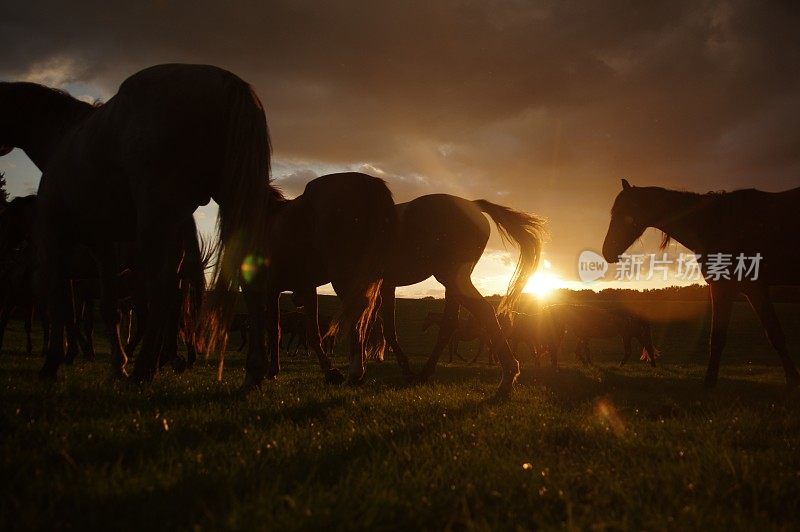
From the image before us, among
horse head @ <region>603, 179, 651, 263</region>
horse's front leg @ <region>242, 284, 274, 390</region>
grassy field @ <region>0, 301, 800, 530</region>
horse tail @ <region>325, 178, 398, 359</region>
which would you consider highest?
horse head @ <region>603, 179, 651, 263</region>

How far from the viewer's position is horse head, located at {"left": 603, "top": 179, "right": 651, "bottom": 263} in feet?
31.7

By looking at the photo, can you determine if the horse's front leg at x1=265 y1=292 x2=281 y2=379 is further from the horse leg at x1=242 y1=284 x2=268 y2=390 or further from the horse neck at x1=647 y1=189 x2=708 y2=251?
the horse neck at x1=647 y1=189 x2=708 y2=251

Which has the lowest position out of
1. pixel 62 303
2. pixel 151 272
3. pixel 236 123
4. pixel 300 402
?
pixel 300 402

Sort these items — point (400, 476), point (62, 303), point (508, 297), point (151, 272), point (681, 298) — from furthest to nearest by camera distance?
point (681, 298) < point (508, 297) < point (62, 303) < point (151, 272) < point (400, 476)

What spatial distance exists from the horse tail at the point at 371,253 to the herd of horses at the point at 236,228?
2cm

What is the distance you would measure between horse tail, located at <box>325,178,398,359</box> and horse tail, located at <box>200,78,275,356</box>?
4.61 feet

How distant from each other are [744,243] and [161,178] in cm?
923

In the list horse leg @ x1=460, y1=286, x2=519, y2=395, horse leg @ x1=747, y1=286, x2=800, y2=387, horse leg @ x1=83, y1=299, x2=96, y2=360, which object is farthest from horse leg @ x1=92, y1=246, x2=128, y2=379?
horse leg @ x1=747, y1=286, x2=800, y2=387

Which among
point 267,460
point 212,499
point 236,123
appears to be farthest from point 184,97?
point 212,499

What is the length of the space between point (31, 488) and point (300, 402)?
8.94 feet

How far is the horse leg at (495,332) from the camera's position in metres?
6.20

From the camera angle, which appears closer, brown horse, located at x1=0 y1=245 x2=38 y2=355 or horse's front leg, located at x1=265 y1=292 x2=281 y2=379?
horse's front leg, located at x1=265 y1=292 x2=281 y2=379

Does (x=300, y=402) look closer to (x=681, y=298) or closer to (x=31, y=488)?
(x=31, y=488)

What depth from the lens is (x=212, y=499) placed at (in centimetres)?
201
